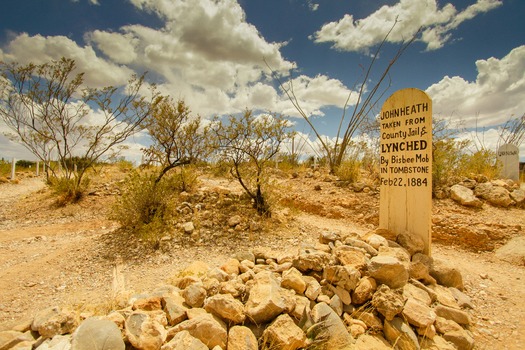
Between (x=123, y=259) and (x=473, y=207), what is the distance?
23.4 ft

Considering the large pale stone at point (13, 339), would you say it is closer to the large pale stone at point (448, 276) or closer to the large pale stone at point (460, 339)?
the large pale stone at point (460, 339)

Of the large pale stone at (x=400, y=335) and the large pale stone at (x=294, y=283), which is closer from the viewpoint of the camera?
the large pale stone at (x=400, y=335)

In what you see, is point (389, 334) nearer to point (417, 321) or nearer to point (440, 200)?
point (417, 321)

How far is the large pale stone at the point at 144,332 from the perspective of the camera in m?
1.95

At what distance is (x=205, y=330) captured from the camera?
2.12 metres

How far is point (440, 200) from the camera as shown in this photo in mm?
6578

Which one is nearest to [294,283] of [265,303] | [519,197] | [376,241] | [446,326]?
[265,303]

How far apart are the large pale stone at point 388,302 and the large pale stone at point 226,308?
1287mm

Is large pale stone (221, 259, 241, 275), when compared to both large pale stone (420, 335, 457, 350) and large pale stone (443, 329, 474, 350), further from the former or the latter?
large pale stone (443, 329, 474, 350)

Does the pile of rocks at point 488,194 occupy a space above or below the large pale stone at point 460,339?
above

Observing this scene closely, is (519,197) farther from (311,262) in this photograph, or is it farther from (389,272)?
(311,262)

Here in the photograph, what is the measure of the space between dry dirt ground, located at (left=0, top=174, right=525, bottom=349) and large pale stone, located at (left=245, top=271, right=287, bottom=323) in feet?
4.71

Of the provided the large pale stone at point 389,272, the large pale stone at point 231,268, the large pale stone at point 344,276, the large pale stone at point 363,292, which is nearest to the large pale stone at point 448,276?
the large pale stone at point 389,272

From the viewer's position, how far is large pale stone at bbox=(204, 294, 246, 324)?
2.27 metres
